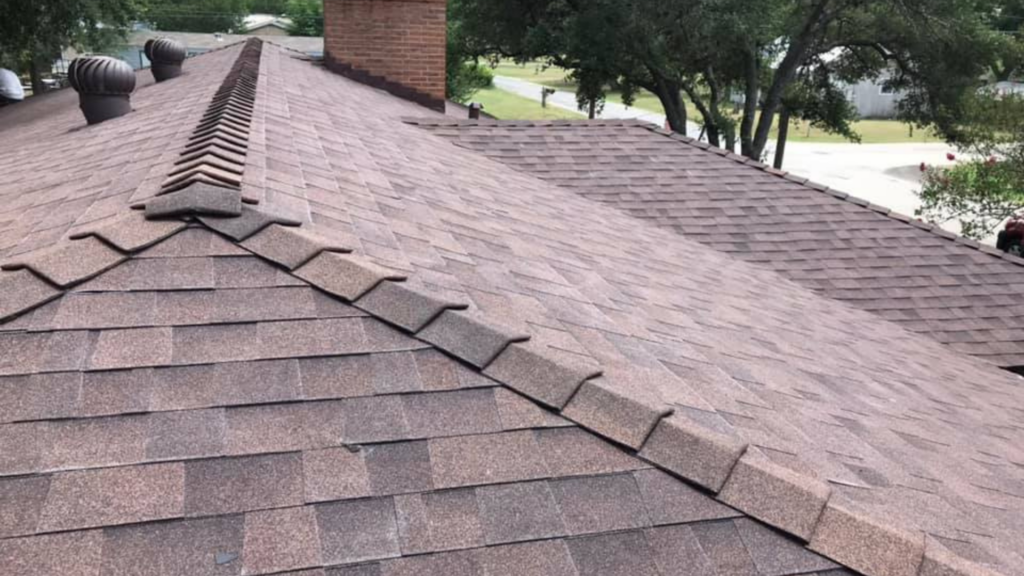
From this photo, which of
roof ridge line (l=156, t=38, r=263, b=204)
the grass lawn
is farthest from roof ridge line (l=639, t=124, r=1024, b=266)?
the grass lawn

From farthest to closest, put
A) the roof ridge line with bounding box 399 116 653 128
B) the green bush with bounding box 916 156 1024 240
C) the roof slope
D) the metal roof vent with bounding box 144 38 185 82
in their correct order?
the green bush with bounding box 916 156 1024 240
the metal roof vent with bounding box 144 38 185 82
the roof ridge line with bounding box 399 116 653 128
the roof slope

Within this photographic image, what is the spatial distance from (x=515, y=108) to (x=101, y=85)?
152 feet

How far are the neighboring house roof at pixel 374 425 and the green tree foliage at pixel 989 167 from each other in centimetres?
1914

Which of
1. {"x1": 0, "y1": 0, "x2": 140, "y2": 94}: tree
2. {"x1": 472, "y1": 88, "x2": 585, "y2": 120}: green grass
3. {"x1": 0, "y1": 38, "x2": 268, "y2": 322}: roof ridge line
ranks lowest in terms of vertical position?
{"x1": 472, "y1": 88, "x2": 585, "y2": 120}: green grass

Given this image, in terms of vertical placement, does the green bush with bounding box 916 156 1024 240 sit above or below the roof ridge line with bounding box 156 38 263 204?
below

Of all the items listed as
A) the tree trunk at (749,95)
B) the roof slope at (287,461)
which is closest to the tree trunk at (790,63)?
the tree trunk at (749,95)

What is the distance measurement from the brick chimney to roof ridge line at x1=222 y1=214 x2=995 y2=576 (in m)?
10.7

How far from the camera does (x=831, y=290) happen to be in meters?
8.34

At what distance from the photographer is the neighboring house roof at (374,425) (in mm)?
1918

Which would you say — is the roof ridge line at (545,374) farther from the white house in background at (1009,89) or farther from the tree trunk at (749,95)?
the white house in background at (1009,89)

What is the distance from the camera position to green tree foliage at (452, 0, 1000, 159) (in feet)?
71.2

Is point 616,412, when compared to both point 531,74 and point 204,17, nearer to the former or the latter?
point 204,17

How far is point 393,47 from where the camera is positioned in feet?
42.3

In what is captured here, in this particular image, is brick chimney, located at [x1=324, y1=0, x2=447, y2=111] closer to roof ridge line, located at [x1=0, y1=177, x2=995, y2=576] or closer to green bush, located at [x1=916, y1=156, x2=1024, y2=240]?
roof ridge line, located at [x1=0, y1=177, x2=995, y2=576]
